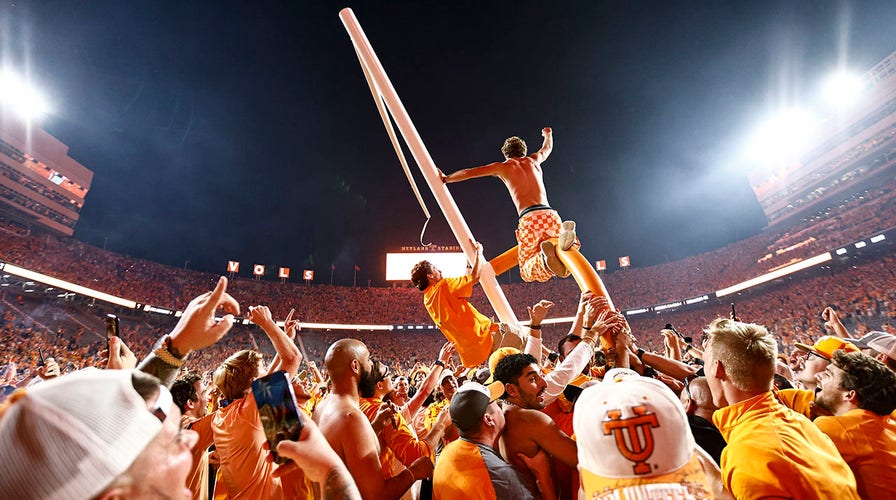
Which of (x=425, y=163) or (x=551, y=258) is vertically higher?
(x=425, y=163)

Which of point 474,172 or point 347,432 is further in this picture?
point 474,172

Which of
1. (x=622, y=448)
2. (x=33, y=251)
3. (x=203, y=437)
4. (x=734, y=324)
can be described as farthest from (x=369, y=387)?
(x=33, y=251)

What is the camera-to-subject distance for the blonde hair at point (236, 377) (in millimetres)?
3076

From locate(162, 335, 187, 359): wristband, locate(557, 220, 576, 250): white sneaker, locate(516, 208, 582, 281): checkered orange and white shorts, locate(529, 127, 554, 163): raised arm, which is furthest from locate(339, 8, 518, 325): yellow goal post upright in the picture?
locate(162, 335, 187, 359): wristband

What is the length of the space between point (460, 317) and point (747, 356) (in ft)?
9.85

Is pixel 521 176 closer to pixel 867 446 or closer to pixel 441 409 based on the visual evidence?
pixel 441 409

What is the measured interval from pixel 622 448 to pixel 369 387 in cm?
218

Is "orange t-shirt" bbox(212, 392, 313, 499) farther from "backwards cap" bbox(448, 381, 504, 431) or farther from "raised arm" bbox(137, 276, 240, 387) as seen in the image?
"backwards cap" bbox(448, 381, 504, 431)

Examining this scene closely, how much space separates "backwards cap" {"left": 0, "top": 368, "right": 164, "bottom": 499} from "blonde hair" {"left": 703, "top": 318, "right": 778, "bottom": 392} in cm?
253

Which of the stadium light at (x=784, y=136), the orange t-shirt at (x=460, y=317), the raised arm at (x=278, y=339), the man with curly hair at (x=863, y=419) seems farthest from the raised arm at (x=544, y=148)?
the stadium light at (x=784, y=136)

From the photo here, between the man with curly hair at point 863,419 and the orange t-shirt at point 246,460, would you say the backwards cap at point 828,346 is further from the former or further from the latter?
the orange t-shirt at point 246,460

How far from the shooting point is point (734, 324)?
7.43 feet

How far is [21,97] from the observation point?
91.4 ft

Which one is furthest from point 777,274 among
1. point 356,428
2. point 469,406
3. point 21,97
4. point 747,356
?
point 21,97
